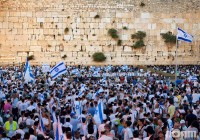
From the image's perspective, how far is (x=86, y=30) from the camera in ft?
105

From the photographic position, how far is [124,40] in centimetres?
3212

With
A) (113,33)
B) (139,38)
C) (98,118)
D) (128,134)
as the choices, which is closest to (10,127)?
(98,118)

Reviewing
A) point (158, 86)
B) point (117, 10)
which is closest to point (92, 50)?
point (117, 10)

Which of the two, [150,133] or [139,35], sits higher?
[139,35]

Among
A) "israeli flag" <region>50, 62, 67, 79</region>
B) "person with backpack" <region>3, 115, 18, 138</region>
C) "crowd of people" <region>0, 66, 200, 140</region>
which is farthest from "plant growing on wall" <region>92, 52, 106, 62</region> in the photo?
"person with backpack" <region>3, 115, 18, 138</region>

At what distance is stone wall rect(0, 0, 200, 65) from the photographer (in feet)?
104

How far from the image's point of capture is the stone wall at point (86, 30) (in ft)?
104

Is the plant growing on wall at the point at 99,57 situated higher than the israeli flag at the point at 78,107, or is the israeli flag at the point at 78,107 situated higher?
the plant growing on wall at the point at 99,57

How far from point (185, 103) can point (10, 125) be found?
504cm

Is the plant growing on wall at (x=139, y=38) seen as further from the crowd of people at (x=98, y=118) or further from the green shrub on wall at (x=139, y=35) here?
the crowd of people at (x=98, y=118)

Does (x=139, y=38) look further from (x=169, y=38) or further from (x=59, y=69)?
(x=59, y=69)

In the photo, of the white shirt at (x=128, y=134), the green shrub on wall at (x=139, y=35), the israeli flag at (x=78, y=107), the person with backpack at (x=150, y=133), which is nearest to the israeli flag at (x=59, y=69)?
the israeli flag at (x=78, y=107)

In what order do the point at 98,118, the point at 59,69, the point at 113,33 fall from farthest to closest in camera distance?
the point at 113,33 → the point at 59,69 → the point at 98,118

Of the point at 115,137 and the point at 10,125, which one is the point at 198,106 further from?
the point at 10,125
